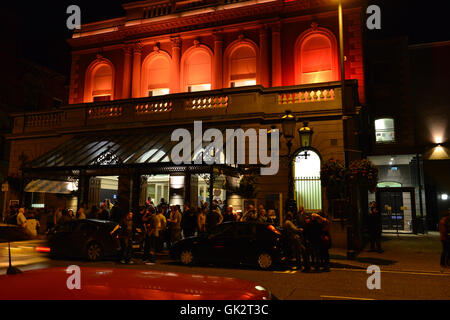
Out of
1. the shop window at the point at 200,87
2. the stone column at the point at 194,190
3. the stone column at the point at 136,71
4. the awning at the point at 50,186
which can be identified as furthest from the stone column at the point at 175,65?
the awning at the point at 50,186

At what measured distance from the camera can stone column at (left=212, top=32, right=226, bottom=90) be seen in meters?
22.7

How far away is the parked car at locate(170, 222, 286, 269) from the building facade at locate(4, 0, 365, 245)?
10.5ft

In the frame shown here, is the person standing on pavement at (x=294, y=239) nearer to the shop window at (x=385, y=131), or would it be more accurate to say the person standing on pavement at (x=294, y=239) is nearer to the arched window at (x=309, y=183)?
the arched window at (x=309, y=183)

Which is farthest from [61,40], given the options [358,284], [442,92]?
[358,284]

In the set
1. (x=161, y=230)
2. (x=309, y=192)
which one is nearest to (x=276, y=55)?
(x=309, y=192)

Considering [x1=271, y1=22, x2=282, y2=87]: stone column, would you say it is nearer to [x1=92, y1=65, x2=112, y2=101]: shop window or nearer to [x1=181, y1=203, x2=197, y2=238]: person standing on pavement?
[x1=181, y1=203, x2=197, y2=238]: person standing on pavement

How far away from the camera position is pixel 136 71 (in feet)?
80.6

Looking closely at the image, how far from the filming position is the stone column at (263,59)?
21641 millimetres

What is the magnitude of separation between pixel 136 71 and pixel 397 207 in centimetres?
2017

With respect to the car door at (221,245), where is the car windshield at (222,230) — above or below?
above

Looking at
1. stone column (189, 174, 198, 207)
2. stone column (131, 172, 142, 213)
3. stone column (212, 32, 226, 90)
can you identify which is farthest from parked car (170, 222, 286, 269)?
stone column (212, 32, 226, 90)

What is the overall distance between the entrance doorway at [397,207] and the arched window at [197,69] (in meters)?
14.6

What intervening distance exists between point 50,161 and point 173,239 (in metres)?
9.02

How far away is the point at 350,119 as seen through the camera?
17.6 metres
